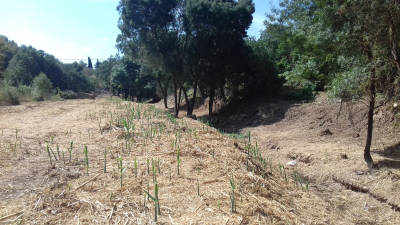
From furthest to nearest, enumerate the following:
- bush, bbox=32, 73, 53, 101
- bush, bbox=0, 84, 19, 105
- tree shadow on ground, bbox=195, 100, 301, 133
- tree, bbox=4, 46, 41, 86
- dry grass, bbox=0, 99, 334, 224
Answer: tree, bbox=4, 46, 41, 86, bush, bbox=32, 73, 53, 101, bush, bbox=0, 84, 19, 105, tree shadow on ground, bbox=195, 100, 301, 133, dry grass, bbox=0, 99, 334, 224

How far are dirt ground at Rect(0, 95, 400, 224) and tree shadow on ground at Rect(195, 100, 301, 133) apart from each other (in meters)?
6.32

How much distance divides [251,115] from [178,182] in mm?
12004

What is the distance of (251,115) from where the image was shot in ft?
49.0

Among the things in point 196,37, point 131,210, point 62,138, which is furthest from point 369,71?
point 196,37

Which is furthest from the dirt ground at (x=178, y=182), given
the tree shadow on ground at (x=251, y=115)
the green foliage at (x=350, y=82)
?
the tree shadow on ground at (x=251, y=115)

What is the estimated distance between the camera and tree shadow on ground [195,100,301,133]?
519 inches

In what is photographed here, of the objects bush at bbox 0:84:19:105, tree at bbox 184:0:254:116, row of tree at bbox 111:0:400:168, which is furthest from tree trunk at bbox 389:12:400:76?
bush at bbox 0:84:19:105

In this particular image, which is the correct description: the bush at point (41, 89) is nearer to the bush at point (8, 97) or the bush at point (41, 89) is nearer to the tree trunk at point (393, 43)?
the bush at point (8, 97)

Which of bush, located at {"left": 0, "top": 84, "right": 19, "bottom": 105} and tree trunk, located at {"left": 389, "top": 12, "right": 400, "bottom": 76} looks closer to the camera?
tree trunk, located at {"left": 389, "top": 12, "right": 400, "bottom": 76}

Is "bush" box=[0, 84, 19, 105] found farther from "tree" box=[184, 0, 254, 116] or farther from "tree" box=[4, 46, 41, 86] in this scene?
"tree" box=[4, 46, 41, 86]

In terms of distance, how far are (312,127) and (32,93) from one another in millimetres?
18808

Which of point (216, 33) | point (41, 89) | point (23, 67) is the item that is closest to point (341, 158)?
point (216, 33)

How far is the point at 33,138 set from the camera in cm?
541

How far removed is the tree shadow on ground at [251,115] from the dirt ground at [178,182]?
6.32m
